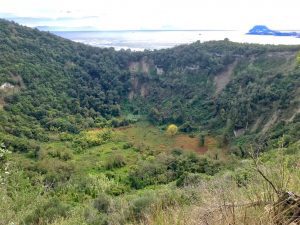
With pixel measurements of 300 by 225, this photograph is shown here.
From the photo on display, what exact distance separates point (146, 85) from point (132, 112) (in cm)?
714

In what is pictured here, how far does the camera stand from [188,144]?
49.4 meters

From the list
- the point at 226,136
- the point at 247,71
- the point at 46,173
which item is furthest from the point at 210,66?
the point at 46,173

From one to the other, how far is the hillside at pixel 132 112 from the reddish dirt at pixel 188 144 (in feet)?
0.43

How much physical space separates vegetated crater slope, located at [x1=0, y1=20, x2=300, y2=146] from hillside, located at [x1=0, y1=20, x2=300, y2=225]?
0.17 m

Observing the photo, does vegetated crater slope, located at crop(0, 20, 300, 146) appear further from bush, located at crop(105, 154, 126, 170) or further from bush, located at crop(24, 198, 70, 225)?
bush, located at crop(24, 198, 70, 225)

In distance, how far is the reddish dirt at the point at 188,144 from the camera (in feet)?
156

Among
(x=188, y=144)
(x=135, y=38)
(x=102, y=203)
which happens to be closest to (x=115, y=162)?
(x=188, y=144)

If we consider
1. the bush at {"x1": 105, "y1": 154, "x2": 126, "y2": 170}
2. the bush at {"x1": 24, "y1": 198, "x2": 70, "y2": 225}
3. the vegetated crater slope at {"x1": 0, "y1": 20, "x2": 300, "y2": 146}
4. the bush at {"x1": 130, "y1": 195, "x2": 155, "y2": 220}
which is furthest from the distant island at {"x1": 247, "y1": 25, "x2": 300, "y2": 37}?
the bush at {"x1": 130, "y1": 195, "x2": 155, "y2": 220}

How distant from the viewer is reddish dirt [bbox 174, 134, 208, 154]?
47.5 meters

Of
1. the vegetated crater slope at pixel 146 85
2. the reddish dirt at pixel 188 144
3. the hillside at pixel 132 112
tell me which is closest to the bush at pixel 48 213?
the hillside at pixel 132 112

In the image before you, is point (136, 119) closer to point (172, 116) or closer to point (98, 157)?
point (172, 116)

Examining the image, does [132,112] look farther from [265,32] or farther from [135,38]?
[135,38]

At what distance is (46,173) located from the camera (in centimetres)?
3628

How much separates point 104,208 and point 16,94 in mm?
33864
